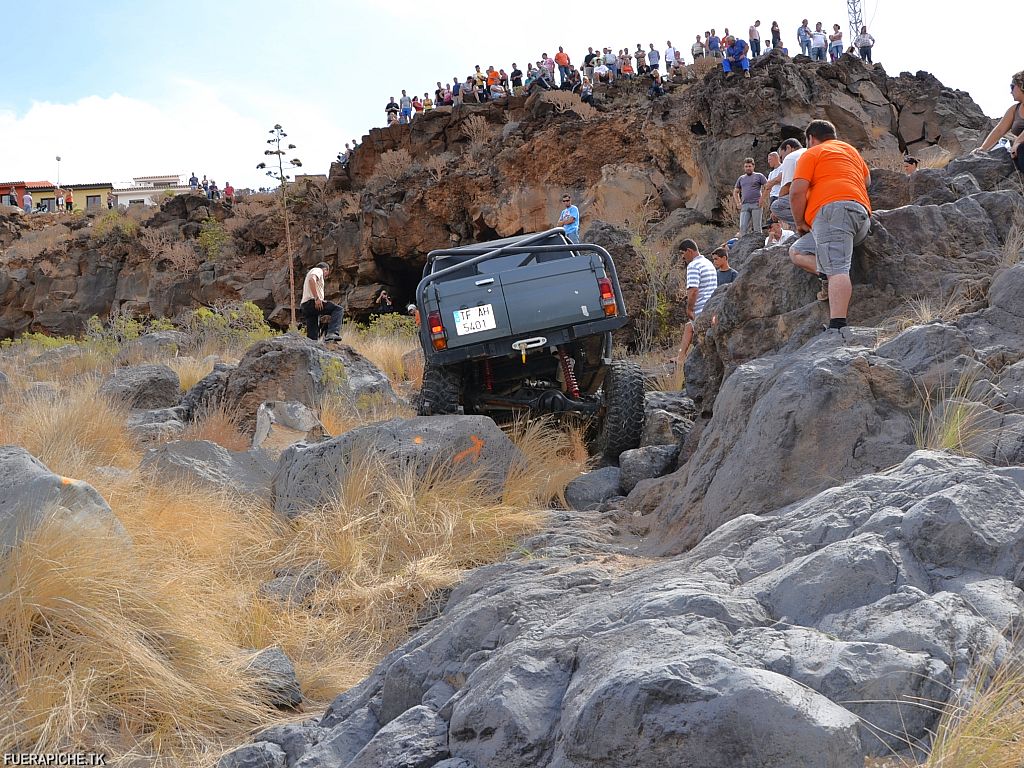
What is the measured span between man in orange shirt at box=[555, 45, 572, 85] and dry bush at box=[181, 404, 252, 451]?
24.3m

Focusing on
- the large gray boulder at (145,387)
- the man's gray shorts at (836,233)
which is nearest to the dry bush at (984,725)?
the man's gray shorts at (836,233)

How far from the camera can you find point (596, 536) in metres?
5.46

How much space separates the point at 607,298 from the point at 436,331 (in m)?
1.48

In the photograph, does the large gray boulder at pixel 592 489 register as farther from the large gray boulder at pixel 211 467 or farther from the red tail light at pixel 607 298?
the large gray boulder at pixel 211 467

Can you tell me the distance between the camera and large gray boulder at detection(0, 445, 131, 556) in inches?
171

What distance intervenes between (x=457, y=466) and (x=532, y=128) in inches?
876

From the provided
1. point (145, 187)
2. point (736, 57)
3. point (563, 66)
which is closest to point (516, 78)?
Answer: point (563, 66)

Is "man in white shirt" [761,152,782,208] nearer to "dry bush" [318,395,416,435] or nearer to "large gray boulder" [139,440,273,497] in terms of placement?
"dry bush" [318,395,416,435]

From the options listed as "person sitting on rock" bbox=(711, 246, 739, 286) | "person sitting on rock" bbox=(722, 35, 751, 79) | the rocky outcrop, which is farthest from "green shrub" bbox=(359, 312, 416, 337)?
the rocky outcrop

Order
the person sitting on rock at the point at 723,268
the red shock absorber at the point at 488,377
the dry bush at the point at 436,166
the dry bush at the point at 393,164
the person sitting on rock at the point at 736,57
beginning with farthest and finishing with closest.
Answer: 1. the dry bush at the point at 393,164
2. the dry bush at the point at 436,166
3. the person sitting on rock at the point at 736,57
4. the person sitting on rock at the point at 723,268
5. the red shock absorber at the point at 488,377

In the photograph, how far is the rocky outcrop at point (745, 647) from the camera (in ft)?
7.13

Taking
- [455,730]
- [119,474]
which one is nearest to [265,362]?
[119,474]

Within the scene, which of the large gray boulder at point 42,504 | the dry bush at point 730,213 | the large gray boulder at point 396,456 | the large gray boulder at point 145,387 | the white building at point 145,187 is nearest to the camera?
the large gray boulder at point 42,504

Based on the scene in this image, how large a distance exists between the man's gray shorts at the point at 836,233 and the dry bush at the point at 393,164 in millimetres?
27412
